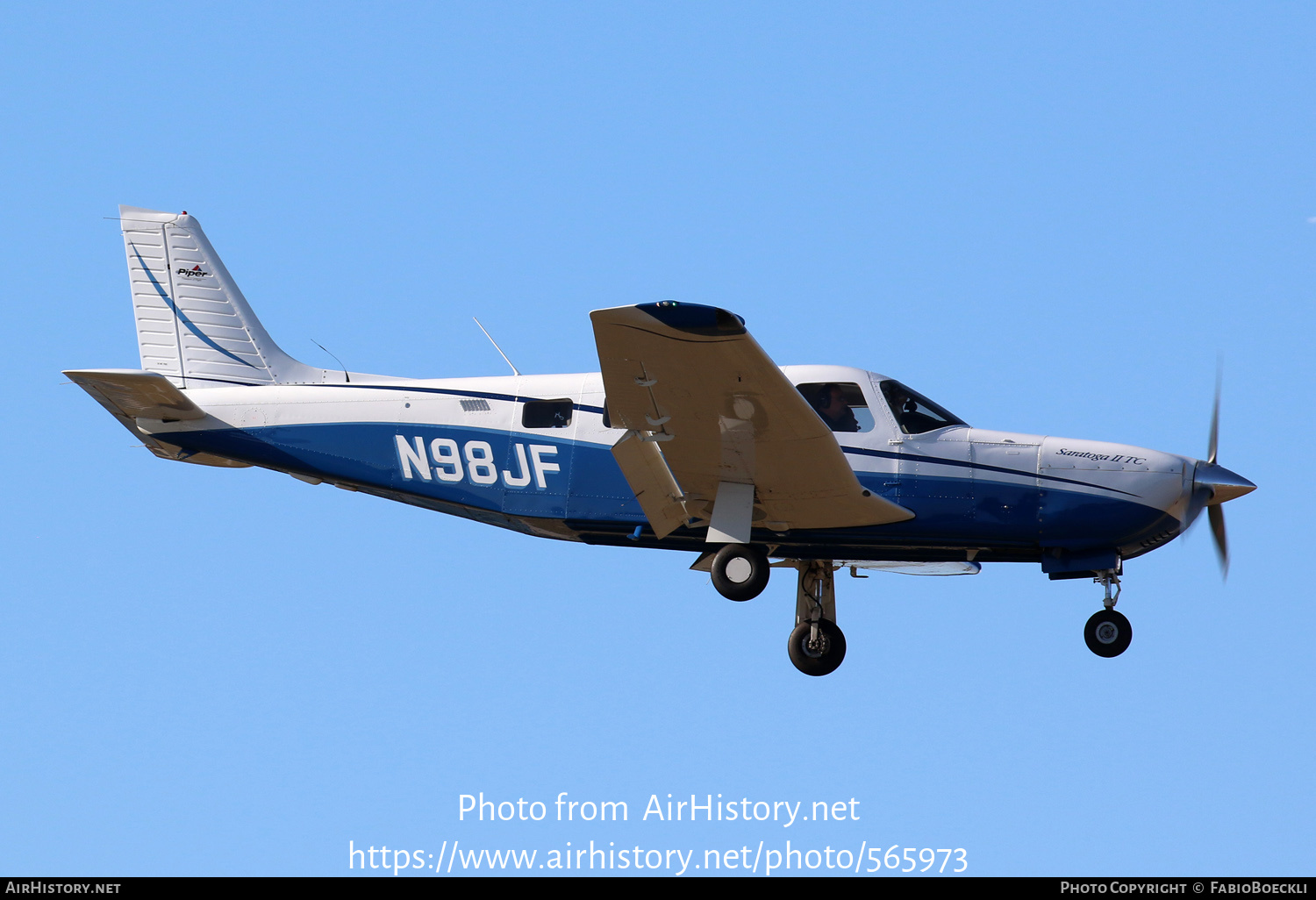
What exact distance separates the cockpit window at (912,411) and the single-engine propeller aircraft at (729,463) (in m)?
0.02

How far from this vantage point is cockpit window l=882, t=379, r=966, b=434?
14.5m

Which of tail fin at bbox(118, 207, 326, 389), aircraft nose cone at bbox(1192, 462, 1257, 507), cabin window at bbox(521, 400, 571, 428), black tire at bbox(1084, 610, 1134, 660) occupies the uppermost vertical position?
tail fin at bbox(118, 207, 326, 389)

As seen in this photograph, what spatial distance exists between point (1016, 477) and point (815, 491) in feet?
6.45

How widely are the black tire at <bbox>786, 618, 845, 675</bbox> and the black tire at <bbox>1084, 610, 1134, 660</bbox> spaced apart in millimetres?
2573

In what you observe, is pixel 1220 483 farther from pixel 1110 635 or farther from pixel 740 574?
pixel 740 574

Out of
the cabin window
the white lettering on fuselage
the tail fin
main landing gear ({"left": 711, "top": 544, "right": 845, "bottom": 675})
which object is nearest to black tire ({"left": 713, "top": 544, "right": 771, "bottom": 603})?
main landing gear ({"left": 711, "top": 544, "right": 845, "bottom": 675})

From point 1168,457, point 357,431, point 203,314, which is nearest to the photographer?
point 1168,457

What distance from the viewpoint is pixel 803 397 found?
13.9m

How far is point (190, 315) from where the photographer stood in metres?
16.8

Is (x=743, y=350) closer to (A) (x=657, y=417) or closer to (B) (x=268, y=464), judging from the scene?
(A) (x=657, y=417)

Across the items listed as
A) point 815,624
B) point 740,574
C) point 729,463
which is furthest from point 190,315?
point 815,624

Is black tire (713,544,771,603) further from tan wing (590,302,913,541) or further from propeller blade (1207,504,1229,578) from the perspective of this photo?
propeller blade (1207,504,1229,578)
